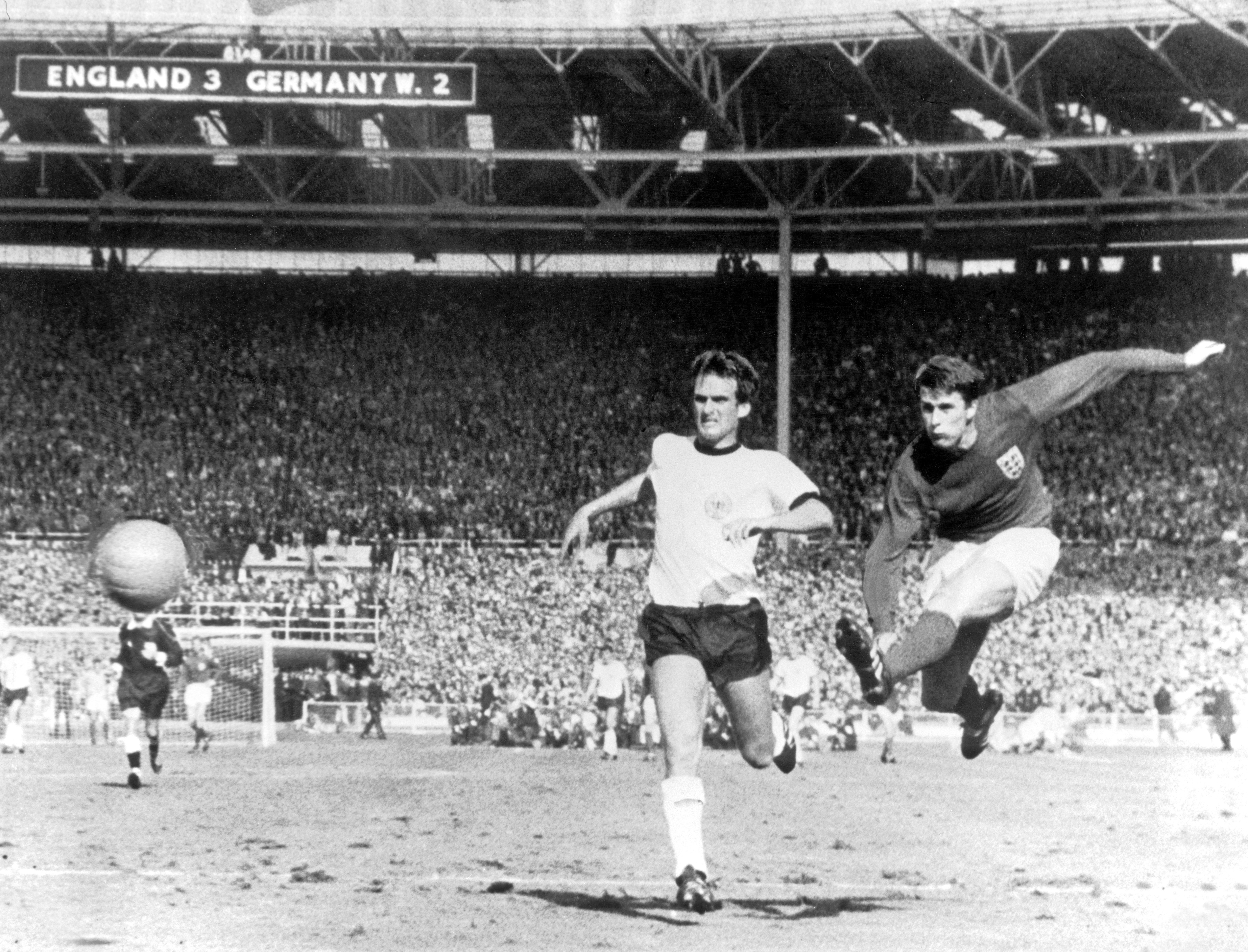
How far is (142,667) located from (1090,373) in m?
10.3

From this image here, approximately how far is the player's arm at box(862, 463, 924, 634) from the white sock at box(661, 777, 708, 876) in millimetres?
1058

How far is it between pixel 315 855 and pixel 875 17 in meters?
17.7

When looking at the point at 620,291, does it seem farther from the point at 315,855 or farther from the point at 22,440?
the point at 315,855

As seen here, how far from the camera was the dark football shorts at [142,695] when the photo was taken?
15891 millimetres

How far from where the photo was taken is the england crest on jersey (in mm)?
7754

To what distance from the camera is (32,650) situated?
2602 cm

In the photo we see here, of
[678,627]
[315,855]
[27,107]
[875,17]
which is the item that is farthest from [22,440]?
[678,627]

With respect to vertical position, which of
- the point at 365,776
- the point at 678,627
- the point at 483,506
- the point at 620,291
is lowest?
the point at 365,776

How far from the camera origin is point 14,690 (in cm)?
2148

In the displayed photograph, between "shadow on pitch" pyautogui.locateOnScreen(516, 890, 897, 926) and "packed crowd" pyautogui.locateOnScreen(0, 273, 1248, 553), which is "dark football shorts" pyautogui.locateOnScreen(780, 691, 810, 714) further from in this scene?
"shadow on pitch" pyautogui.locateOnScreen(516, 890, 897, 926)

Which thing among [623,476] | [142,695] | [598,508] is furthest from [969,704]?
[623,476]

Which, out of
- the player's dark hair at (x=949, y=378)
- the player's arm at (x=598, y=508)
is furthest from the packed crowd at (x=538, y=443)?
the player's dark hair at (x=949, y=378)

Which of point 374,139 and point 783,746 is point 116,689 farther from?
point 783,746

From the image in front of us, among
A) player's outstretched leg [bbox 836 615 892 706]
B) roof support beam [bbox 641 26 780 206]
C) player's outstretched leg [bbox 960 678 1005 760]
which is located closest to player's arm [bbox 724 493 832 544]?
player's outstretched leg [bbox 836 615 892 706]
